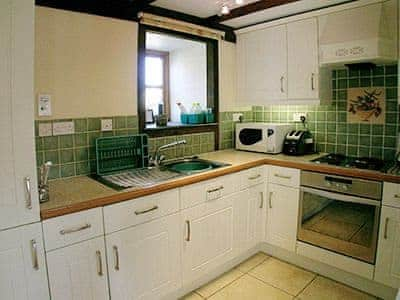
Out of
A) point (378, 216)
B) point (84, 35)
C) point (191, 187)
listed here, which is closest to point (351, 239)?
point (378, 216)

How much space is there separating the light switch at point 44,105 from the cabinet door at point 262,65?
6.26 ft

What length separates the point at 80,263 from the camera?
156 cm

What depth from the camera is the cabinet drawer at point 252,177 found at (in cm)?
244

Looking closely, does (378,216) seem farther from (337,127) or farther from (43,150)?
(43,150)

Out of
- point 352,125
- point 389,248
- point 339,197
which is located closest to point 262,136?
point 352,125

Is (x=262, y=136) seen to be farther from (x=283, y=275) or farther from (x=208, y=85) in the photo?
(x=283, y=275)

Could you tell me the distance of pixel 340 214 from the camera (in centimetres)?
224

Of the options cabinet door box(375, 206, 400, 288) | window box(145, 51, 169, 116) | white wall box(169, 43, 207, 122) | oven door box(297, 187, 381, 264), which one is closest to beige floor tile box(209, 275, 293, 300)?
oven door box(297, 187, 381, 264)

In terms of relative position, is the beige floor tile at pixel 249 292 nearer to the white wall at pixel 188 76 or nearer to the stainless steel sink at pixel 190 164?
the stainless steel sink at pixel 190 164

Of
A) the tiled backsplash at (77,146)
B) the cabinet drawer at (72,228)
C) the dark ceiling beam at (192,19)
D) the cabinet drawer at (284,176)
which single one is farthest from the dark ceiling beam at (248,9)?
the cabinet drawer at (72,228)

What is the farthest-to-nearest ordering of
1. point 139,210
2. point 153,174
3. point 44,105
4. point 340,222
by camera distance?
point 340,222, point 153,174, point 44,105, point 139,210

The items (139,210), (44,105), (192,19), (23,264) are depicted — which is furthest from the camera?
(192,19)

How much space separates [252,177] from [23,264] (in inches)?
68.9

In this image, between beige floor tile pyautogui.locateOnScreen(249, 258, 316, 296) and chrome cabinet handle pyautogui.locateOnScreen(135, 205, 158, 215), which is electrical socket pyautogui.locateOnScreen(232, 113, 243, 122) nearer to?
beige floor tile pyautogui.locateOnScreen(249, 258, 316, 296)
